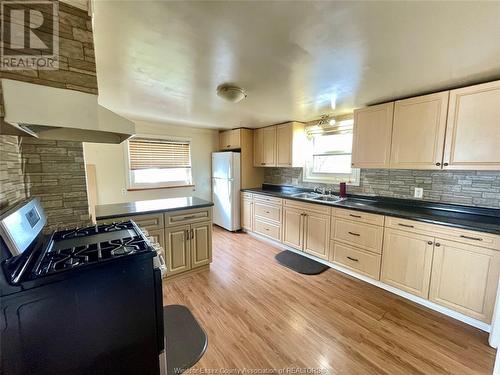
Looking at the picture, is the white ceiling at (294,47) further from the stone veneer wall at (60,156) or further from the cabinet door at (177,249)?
the cabinet door at (177,249)

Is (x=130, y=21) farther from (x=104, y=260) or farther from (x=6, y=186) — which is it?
(x=104, y=260)

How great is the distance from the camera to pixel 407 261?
2180mm

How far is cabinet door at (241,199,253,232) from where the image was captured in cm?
414

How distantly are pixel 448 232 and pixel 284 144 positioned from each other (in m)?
2.51

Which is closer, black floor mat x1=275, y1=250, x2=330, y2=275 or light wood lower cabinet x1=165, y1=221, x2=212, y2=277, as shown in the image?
light wood lower cabinet x1=165, y1=221, x2=212, y2=277

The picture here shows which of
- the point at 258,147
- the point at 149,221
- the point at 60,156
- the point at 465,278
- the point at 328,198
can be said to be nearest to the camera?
the point at 60,156

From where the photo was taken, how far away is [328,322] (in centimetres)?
192

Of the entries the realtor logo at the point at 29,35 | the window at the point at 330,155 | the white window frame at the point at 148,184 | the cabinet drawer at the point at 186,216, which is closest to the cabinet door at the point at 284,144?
the window at the point at 330,155

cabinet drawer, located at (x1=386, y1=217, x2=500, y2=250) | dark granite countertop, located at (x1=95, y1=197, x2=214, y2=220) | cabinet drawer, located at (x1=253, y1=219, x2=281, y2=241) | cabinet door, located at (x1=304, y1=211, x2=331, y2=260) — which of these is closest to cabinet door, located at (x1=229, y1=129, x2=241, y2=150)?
cabinet drawer, located at (x1=253, y1=219, x2=281, y2=241)

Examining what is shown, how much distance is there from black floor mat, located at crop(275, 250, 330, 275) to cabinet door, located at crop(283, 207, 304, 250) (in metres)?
0.15

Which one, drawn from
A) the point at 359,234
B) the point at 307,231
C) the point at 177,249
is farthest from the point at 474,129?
the point at 177,249

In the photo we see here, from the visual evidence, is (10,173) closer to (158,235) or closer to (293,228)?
(158,235)

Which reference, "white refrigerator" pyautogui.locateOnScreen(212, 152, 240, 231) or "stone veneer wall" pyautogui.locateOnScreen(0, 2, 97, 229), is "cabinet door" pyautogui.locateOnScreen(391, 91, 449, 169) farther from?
"stone veneer wall" pyautogui.locateOnScreen(0, 2, 97, 229)

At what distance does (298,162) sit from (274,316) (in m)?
2.48
